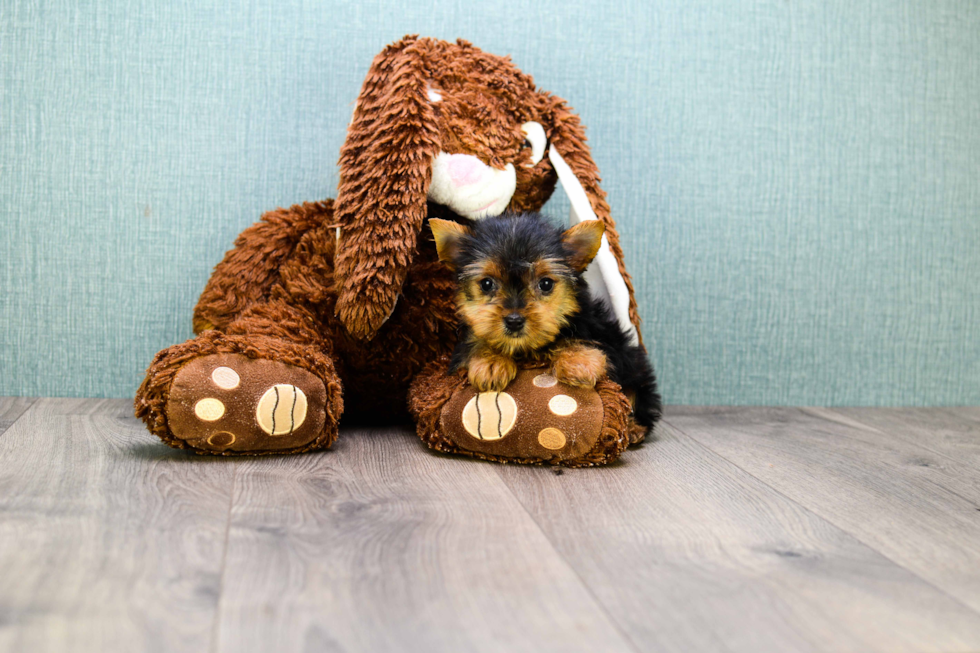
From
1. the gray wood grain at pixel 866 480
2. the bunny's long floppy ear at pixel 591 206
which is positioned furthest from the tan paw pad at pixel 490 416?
the gray wood grain at pixel 866 480

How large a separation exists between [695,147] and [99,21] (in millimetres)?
1369

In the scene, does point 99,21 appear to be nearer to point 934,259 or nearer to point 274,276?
point 274,276

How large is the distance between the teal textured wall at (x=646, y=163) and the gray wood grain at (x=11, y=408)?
0.16ft

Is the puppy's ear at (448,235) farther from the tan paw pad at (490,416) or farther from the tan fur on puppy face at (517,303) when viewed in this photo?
the tan paw pad at (490,416)

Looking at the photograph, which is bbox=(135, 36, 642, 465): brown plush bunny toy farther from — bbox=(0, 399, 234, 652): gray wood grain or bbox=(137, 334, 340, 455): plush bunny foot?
bbox=(0, 399, 234, 652): gray wood grain

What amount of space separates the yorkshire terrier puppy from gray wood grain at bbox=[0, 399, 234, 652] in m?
0.44

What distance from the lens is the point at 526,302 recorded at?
1.22 meters

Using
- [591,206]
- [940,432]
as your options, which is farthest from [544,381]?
[940,432]

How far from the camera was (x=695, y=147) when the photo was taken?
6.10 feet

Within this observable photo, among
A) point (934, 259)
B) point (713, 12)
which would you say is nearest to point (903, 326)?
point (934, 259)

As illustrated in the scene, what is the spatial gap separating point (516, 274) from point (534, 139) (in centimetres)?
39

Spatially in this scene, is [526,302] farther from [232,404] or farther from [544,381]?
[232,404]

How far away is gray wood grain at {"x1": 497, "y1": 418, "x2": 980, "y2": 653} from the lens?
0.72 metres

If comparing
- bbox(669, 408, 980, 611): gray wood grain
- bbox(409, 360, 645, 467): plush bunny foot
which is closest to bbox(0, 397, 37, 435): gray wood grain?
bbox(409, 360, 645, 467): plush bunny foot
